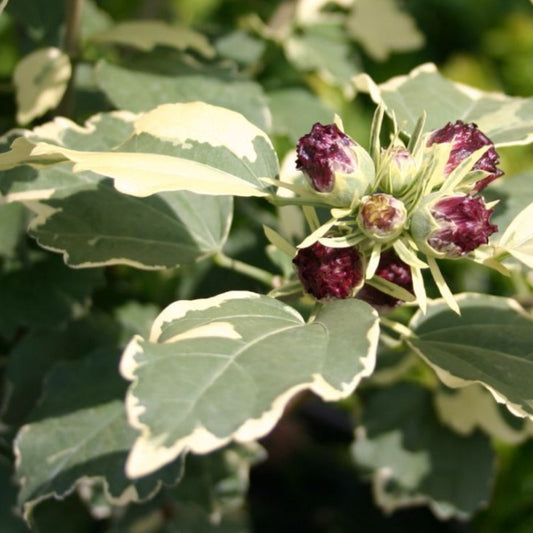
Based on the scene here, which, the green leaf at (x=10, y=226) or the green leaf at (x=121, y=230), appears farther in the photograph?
the green leaf at (x=10, y=226)

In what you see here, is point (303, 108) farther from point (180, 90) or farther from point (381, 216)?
point (381, 216)

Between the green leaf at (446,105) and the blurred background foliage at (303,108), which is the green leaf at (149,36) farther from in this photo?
the green leaf at (446,105)

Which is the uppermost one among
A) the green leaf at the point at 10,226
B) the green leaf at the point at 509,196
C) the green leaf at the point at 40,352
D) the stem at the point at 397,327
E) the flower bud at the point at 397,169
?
the flower bud at the point at 397,169

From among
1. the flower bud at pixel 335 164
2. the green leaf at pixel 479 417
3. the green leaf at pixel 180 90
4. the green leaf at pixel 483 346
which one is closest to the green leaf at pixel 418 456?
the green leaf at pixel 479 417

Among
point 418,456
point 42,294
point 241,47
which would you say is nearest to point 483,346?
point 418,456

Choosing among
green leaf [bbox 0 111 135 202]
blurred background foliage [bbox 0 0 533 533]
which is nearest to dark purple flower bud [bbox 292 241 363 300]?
green leaf [bbox 0 111 135 202]

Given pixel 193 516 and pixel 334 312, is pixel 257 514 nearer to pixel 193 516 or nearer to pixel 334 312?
pixel 193 516

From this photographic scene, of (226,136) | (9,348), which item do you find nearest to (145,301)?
(9,348)
